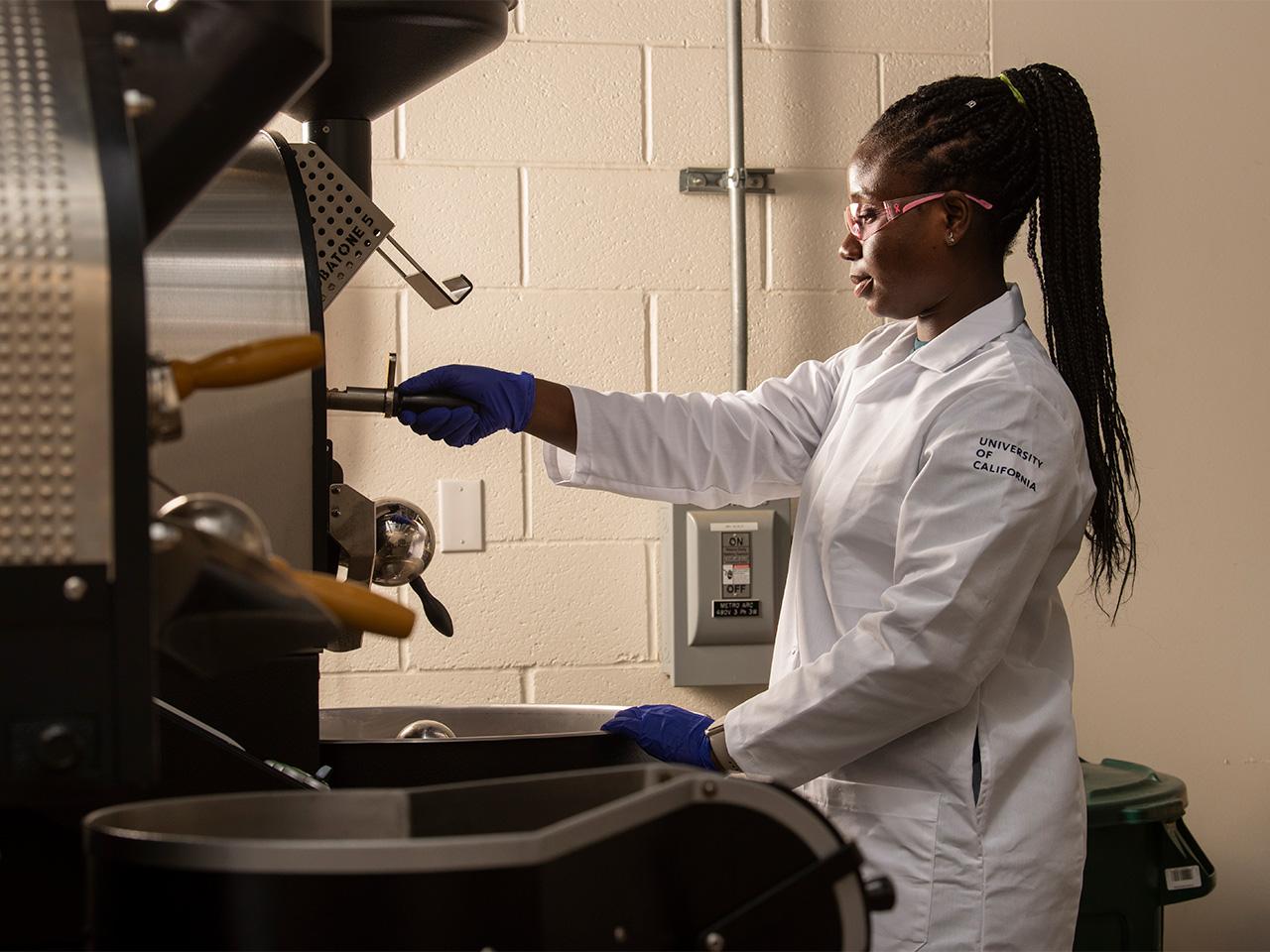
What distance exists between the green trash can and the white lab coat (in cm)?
51

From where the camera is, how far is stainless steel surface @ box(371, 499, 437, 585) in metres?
1.25

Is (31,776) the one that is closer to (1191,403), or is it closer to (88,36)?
(88,36)

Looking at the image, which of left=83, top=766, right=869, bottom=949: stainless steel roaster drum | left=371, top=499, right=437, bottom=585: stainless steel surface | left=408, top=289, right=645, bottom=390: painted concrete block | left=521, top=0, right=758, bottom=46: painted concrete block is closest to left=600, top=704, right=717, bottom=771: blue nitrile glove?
left=371, top=499, right=437, bottom=585: stainless steel surface

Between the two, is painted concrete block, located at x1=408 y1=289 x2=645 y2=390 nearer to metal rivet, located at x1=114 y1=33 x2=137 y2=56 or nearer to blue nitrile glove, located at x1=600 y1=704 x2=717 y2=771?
blue nitrile glove, located at x1=600 y1=704 x2=717 y2=771

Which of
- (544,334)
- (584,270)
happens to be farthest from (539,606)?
(584,270)

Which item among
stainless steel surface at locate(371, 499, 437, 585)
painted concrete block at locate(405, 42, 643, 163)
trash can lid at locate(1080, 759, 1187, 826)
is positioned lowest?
trash can lid at locate(1080, 759, 1187, 826)

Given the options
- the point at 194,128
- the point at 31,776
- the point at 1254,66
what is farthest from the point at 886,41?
the point at 31,776

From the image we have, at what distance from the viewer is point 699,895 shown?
589 millimetres

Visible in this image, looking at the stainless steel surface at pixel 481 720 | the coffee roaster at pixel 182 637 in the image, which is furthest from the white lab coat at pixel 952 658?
the coffee roaster at pixel 182 637

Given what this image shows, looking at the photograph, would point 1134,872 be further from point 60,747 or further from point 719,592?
point 60,747

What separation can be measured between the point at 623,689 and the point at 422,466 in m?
0.45

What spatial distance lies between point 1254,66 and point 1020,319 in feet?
3.63

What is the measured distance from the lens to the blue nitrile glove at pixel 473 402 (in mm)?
1357

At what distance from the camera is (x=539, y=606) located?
79.0 inches
